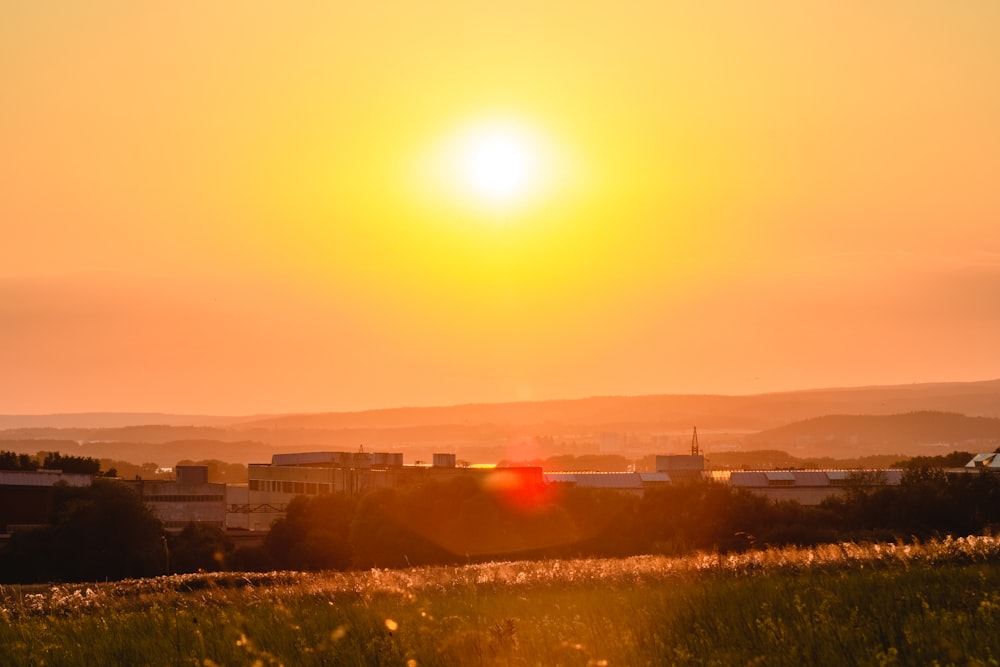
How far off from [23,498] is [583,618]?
10310 centimetres

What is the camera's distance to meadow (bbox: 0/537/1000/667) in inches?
631

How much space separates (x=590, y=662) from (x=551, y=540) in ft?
245

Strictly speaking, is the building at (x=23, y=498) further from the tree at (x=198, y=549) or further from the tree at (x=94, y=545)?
the tree at (x=94, y=545)

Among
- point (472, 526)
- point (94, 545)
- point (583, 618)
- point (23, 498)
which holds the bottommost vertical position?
point (94, 545)

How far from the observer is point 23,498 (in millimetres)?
113500

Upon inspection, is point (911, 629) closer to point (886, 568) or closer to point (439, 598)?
point (886, 568)

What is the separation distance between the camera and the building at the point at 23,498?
112062 mm

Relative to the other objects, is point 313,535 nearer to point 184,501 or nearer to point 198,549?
point 198,549

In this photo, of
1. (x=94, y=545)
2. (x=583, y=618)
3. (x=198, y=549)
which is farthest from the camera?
(x=198, y=549)

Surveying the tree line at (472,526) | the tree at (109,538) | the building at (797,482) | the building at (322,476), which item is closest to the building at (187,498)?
the building at (322,476)

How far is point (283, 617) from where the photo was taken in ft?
69.9

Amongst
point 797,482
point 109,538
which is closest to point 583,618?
point 109,538

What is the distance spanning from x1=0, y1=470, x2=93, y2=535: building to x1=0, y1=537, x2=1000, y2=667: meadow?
8853cm

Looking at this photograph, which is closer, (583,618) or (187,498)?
(583,618)
